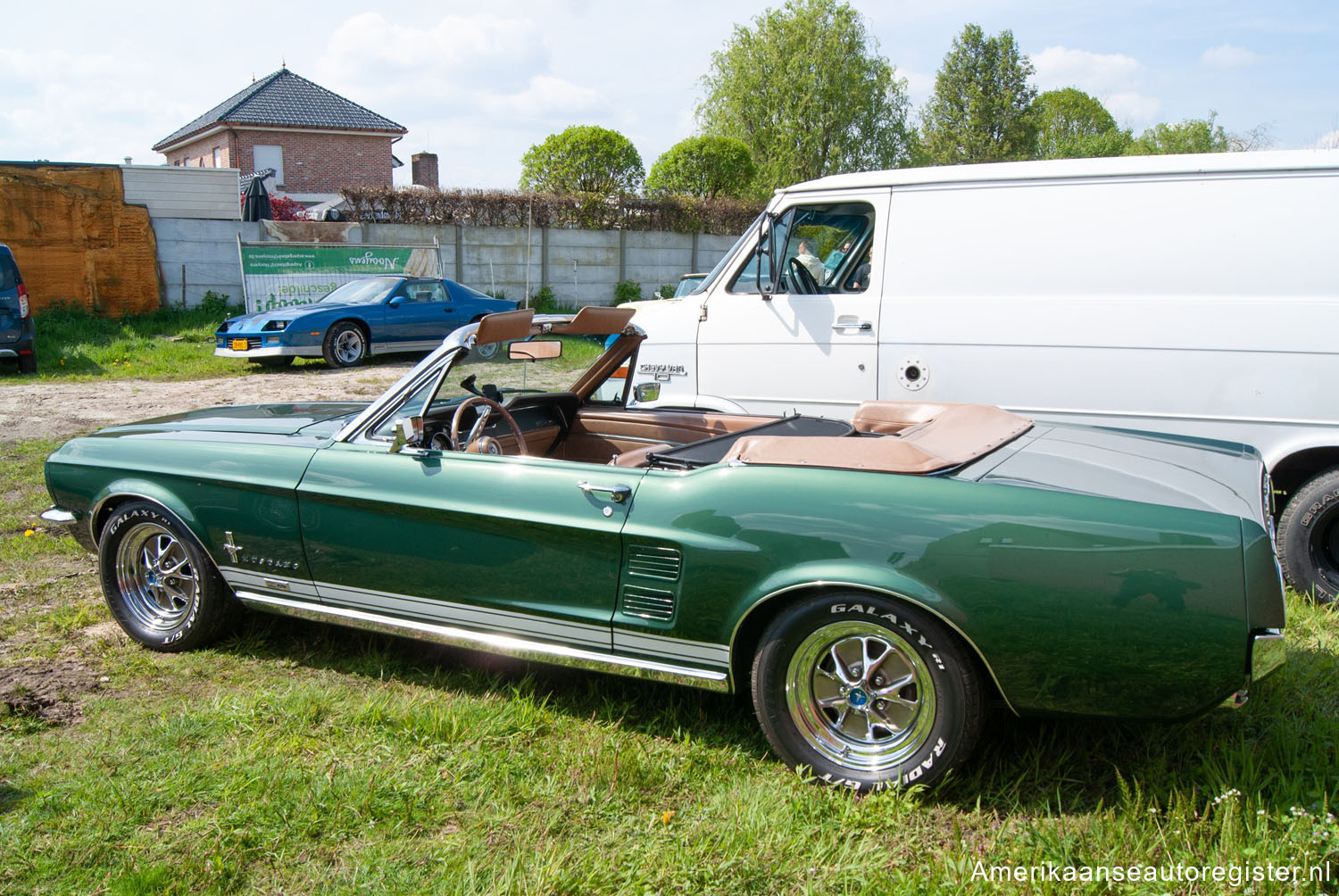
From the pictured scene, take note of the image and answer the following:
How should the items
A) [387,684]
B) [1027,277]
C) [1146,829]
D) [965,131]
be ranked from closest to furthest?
[1146,829] → [387,684] → [1027,277] → [965,131]

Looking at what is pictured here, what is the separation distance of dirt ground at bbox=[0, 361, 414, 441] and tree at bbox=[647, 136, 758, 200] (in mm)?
15843

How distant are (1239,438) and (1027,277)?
1269 millimetres

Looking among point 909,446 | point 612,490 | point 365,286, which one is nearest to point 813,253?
point 909,446

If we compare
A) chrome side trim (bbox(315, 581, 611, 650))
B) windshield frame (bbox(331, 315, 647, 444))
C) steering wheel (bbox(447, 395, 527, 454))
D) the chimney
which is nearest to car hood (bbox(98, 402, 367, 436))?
windshield frame (bbox(331, 315, 647, 444))

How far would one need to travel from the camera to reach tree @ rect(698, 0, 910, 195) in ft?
129

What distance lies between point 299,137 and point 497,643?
36246mm

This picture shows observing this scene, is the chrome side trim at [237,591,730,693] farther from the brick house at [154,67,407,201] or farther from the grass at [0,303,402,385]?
the brick house at [154,67,407,201]

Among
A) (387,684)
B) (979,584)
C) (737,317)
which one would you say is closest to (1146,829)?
(979,584)

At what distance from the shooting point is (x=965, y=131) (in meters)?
43.1

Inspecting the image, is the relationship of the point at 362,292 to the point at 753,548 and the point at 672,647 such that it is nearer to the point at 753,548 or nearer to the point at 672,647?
the point at 672,647

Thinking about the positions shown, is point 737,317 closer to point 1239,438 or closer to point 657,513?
point 1239,438

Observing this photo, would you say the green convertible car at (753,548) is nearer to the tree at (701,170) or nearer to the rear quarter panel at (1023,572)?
the rear quarter panel at (1023,572)

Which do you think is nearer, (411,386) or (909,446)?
(909,446)

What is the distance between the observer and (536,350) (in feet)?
13.2
